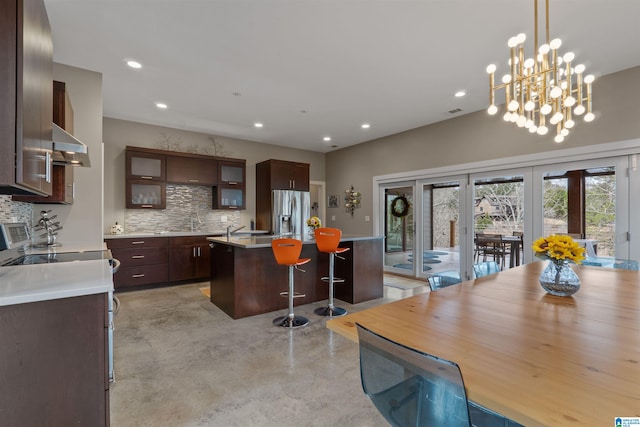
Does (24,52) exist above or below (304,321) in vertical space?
above

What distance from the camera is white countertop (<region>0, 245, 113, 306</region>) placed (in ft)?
4.02

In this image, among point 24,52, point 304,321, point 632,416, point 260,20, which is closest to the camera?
point 632,416

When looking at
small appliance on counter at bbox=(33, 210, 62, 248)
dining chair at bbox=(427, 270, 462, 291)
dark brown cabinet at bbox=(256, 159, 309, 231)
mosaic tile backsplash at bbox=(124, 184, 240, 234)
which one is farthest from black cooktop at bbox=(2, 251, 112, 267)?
dark brown cabinet at bbox=(256, 159, 309, 231)

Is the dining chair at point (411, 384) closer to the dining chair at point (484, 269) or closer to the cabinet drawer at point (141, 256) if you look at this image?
the dining chair at point (484, 269)

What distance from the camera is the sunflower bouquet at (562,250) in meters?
1.61

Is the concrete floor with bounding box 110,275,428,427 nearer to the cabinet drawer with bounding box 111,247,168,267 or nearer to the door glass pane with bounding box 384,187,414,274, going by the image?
the cabinet drawer with bounding box 111,247,168,267

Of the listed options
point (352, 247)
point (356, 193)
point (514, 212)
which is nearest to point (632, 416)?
point (352, 247)

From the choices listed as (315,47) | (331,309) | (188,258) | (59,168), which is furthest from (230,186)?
(315,47)

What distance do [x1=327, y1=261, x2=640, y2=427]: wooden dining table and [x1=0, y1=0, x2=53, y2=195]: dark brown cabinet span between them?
1.52 meters

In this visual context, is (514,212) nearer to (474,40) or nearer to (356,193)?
(474,40)

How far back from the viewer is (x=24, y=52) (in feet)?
4.32

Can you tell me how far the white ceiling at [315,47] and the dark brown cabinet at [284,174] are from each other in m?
1.57

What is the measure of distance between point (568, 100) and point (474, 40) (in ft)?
3.82

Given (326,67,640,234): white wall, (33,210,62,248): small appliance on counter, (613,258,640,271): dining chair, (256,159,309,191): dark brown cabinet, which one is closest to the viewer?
(613,258,640,271): dining chair
